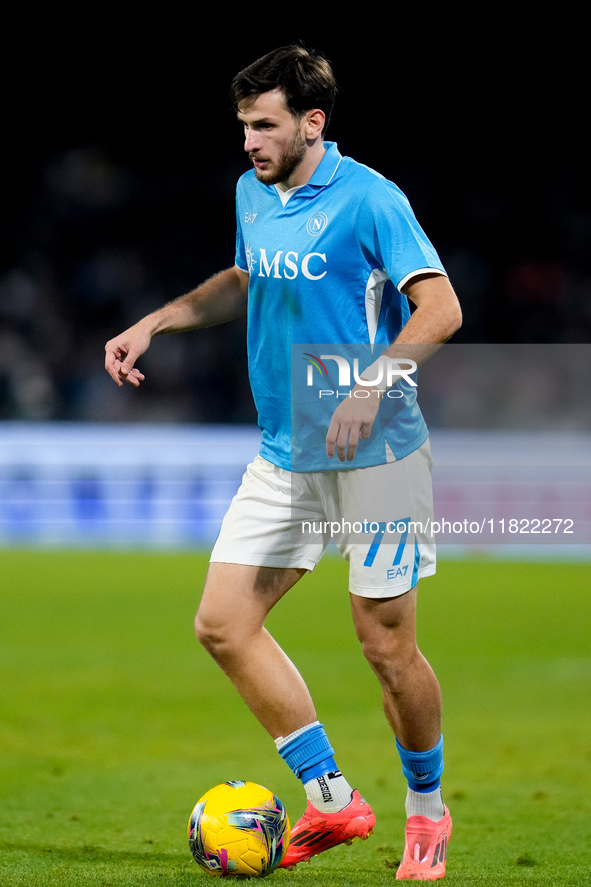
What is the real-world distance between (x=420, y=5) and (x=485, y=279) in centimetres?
452

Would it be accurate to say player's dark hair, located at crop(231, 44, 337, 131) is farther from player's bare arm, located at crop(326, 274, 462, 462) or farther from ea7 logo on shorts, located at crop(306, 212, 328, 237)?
player's bare arm, located at crop(326, 274, 462, 462)

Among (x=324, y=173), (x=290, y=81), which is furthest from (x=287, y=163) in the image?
(x=290, y=81)

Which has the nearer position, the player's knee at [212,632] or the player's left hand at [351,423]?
the player's left hand at [351,423]

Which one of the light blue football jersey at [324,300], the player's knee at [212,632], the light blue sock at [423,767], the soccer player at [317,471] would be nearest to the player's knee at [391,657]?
the soccer player at [317,471]

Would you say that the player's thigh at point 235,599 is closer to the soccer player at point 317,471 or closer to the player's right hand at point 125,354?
the soccer player at point 317,471

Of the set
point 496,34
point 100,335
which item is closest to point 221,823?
point 100,335

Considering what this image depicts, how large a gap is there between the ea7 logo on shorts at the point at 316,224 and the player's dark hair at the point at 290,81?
29cm

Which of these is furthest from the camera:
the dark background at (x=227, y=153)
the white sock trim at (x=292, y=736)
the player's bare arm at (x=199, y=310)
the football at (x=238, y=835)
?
the dark background at (x=227, y=153)

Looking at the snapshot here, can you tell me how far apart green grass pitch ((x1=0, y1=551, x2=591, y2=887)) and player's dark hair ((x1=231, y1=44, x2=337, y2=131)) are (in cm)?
219

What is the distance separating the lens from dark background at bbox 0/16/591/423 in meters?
16.2

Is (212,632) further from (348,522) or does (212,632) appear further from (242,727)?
(242,727)

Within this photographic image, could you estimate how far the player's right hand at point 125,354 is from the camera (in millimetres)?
3473

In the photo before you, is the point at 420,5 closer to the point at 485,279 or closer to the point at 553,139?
→ the point at 553,139

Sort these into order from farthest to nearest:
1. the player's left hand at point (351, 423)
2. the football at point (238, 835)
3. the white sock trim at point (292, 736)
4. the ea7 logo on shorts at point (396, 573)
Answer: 1. the white sock trim at point (292, 736)
2. the ea7 logo on shorts at point (396, 573)
3. the football at point (238, 835)
4. the player's left hand at point (351, 423)
